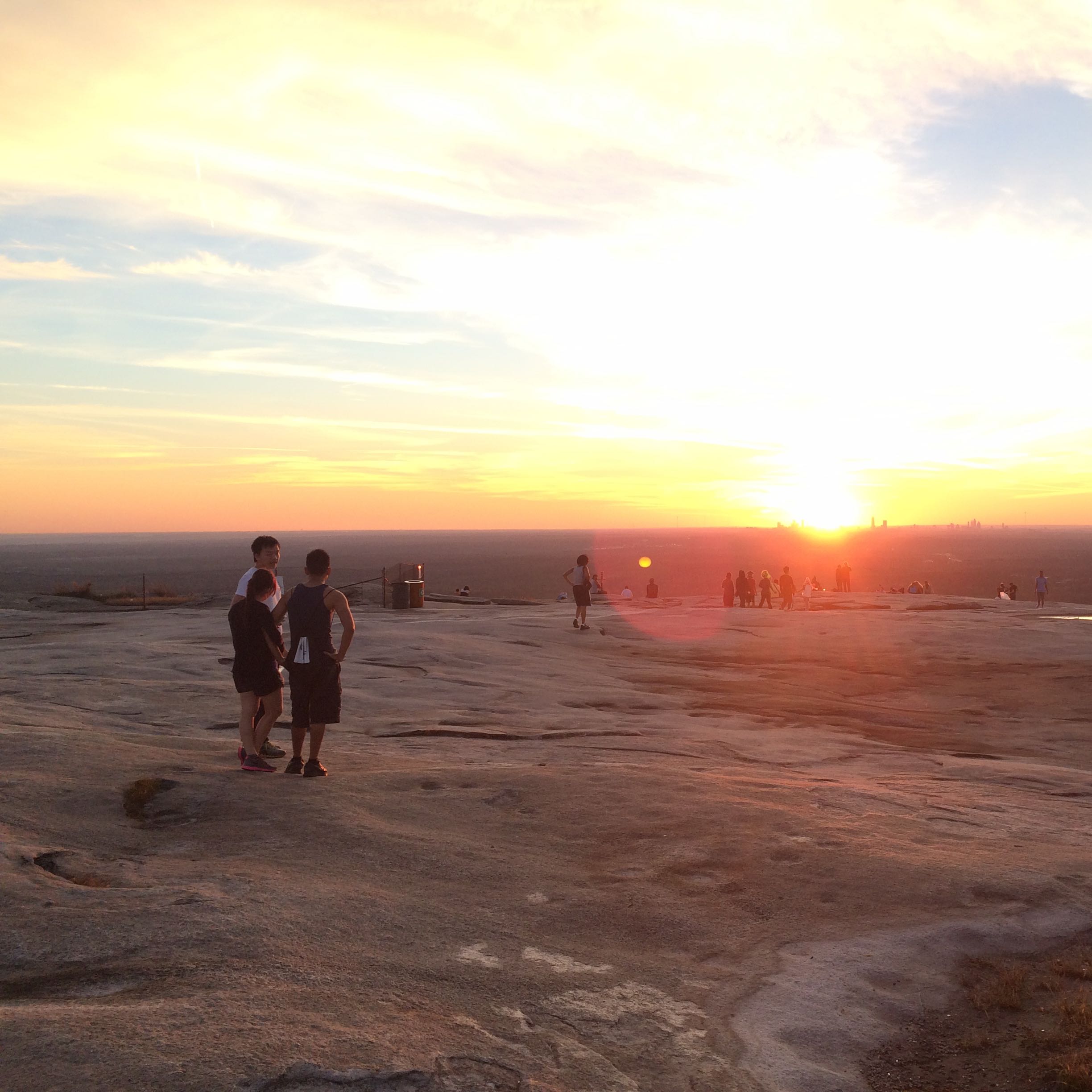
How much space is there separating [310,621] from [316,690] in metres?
0.60

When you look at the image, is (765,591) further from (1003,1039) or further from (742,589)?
(1003,1039)

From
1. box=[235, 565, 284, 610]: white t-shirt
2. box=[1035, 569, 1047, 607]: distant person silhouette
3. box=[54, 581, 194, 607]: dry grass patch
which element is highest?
box=[235, 565, 284, 610]: white t-shirt

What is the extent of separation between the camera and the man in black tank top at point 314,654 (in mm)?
8086

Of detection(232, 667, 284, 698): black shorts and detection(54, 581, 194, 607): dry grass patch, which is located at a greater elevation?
detection(232, 667, 284, 698): black shorts

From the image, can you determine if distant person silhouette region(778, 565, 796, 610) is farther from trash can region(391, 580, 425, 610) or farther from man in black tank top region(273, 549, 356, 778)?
man in black tank top region(273, 549, 356, 778)

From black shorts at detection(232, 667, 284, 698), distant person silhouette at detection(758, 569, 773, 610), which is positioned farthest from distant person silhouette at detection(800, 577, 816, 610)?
black shorts at detection(232, 667, 284, 698)

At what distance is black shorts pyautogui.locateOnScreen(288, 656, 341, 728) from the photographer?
8.16 meters

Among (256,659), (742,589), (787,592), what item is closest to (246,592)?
(256,659)

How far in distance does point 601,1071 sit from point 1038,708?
13.9 metres

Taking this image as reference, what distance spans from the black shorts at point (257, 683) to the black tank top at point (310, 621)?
0.51 m

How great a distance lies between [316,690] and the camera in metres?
8.18

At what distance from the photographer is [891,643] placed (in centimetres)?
2208

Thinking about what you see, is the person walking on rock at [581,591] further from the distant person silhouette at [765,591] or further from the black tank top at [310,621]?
the black tank top at [310,621]

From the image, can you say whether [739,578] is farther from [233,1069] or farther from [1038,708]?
[233,1069]
